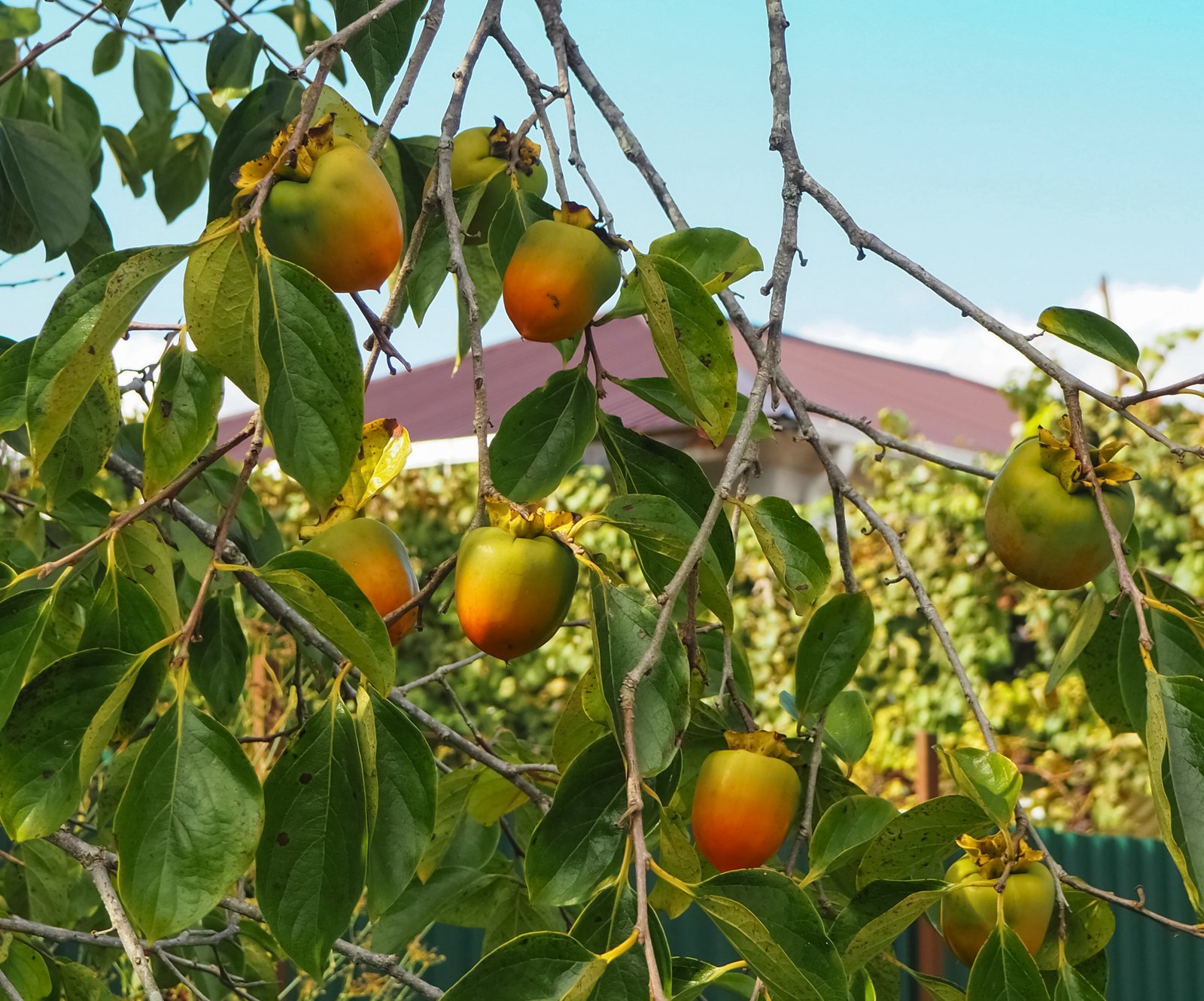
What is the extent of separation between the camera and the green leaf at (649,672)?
0.65 m

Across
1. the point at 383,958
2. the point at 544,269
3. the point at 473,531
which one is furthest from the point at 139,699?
the point at 383,958

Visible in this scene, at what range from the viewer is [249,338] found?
596 mm

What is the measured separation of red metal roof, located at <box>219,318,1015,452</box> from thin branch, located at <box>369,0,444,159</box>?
3.96m

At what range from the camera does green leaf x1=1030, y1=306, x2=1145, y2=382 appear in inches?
33.0

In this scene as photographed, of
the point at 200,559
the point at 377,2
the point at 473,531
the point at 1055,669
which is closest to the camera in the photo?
the point at 473,531

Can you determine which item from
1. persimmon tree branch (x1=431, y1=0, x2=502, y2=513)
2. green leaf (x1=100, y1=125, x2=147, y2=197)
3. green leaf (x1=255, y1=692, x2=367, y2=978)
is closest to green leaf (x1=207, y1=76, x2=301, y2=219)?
persimmon tree branch (x1=431, y1=0, x2=502, y2=513)

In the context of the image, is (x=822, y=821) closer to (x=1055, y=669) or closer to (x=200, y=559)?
(x=1055, y=669)

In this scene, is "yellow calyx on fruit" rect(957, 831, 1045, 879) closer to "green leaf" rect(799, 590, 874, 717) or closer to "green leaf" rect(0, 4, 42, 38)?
"green leaf" rect(799, 590, 874, 717)

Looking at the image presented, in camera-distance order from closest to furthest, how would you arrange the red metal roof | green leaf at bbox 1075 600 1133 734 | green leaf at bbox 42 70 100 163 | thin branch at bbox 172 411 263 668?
thin branch at bbox 172 411 263 668, green leaf at bbox 1075 600 1133 734, green leaf at bbox 42 70 100 163, the red metal roof

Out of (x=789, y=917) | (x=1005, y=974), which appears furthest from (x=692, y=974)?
(x=1005, y=974)

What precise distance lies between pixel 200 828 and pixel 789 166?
0.71m

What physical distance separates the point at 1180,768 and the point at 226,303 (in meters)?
0.56

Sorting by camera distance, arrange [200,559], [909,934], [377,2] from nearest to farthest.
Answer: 1. [377,2]
2. [200,559]
3. [909,934]

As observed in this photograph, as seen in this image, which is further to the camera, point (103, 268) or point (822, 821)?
point (822, 821)
